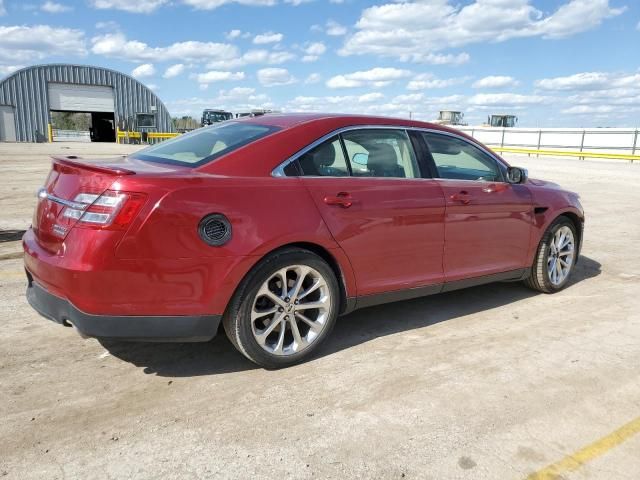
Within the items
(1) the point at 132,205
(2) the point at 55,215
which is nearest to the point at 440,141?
(1) the point at 132,205

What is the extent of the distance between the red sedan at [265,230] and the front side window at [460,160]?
0.01 meters

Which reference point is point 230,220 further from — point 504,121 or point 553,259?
point 504,121

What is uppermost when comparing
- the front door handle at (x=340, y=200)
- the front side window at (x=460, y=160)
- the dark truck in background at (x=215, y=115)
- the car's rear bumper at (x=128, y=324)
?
the dark truck in background at (x=215, y=115)

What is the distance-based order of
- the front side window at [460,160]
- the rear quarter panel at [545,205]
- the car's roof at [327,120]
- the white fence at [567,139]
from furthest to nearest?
the white fence at [567,139], the rear quarter panel at [545,205], the front side window at [460,160], the car's roof at [327,120]

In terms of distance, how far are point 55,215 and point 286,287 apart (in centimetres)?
138

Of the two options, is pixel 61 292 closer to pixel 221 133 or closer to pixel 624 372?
pixel 221 133

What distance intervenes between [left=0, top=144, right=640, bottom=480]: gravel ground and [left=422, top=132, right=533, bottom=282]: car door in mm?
506

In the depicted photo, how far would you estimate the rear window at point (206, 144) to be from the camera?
3355mm

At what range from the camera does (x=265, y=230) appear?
10.3 feet

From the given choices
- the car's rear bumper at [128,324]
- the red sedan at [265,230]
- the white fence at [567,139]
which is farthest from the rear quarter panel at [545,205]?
the white fence at [567,139]

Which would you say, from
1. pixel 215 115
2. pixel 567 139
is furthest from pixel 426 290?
pixel 215 115

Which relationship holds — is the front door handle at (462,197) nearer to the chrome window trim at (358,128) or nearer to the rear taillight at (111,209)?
the chrome window trim at (358,128)

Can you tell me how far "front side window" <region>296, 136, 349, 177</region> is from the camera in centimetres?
347

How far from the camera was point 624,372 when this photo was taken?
352 cm
